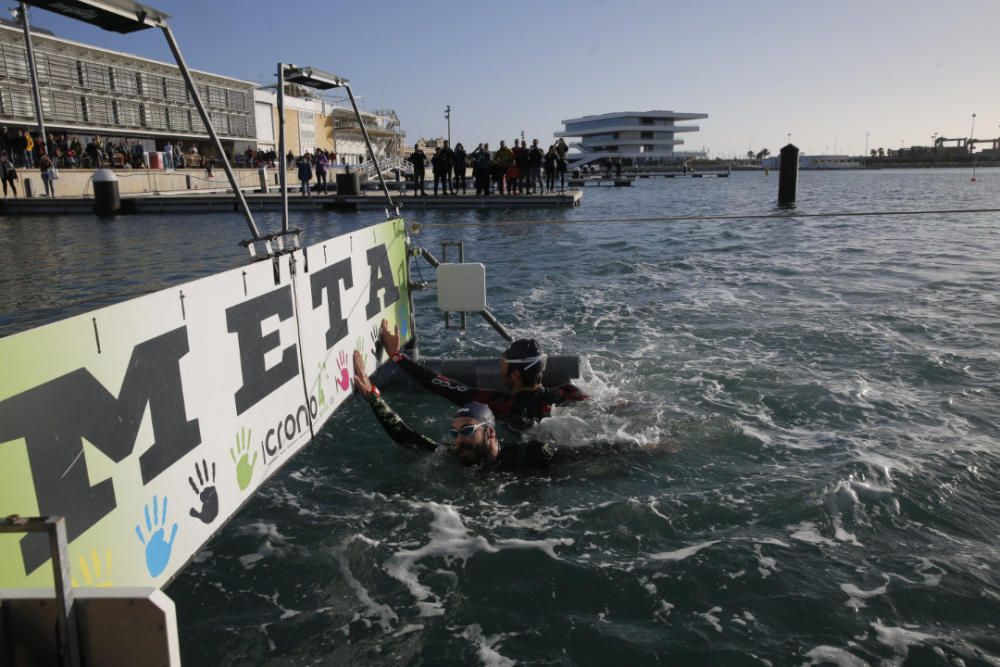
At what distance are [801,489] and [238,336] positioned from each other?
3954 millimetres

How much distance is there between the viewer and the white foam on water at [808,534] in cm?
448

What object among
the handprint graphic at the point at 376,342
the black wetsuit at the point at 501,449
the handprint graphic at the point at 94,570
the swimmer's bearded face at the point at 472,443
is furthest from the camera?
the handprint graphic at the point at 376,342

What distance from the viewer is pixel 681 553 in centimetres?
439

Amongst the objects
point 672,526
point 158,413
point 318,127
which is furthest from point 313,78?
point 318,127

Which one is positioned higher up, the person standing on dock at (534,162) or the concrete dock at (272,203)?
the person standing on dock at (534,162)

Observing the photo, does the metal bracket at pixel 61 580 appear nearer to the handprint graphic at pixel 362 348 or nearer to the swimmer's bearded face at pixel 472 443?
the swimmer's bearded face at pixel 472 443

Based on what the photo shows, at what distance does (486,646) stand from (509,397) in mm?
2451

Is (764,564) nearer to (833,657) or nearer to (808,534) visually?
(808,534)

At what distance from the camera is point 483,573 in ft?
13.9

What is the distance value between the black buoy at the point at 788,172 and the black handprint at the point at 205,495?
29765 millimetres

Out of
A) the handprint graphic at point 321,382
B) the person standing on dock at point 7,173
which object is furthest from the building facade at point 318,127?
the handprint graphic at point 321,382

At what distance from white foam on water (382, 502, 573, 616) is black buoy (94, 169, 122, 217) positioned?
86.9ft

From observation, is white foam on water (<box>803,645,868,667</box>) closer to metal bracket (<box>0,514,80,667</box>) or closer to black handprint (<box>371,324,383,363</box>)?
metal bracket (<box>0,514,80,667</box>)

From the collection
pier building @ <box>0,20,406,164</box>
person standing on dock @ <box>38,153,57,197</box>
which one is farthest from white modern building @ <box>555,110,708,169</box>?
person standing on dock @ <box>38,153,57,197</box>
